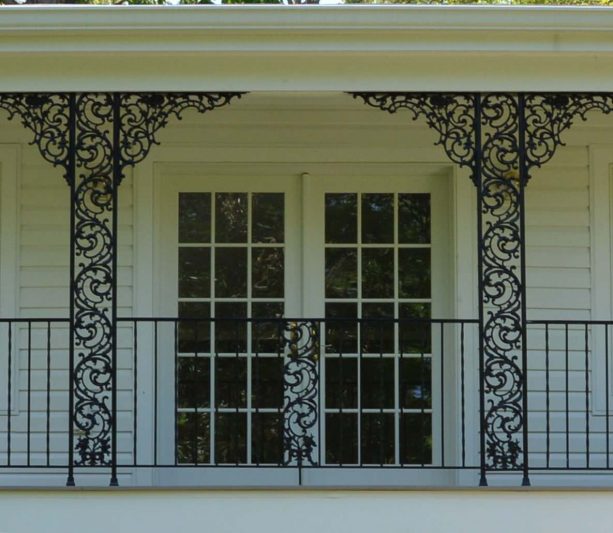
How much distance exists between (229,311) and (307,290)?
564 millimetres

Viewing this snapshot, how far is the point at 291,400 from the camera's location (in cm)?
714

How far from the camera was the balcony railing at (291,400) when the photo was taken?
7.17 metres

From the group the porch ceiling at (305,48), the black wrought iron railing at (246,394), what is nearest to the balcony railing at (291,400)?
the black wrought iron railing at (246,394)

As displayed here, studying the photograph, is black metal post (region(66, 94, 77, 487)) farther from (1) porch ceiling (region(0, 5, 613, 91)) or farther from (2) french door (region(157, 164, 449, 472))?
(2) french door (region(157, 164, 449, 472))

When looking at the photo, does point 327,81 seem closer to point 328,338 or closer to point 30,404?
point 328,338

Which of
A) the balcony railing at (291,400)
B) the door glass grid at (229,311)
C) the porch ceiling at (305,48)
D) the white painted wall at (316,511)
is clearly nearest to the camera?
the porch ceiling at (305,48)

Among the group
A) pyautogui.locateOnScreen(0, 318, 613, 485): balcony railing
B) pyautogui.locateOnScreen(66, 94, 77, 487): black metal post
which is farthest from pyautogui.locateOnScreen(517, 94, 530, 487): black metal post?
pyautogui.locateOnScreen(66, 94, 77, 487): black metal post

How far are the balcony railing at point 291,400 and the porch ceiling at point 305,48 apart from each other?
1949 millimetres

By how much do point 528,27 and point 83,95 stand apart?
2.39 metres

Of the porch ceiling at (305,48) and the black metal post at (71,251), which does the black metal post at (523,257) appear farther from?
the black metal post at (71,251)

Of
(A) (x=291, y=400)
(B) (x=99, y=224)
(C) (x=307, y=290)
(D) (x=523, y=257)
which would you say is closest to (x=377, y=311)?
(C) (x=307, y=290)

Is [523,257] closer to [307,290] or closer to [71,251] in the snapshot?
[307,290]

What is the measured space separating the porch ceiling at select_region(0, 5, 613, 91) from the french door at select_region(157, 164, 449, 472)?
1653mm

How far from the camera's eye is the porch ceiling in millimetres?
5492
